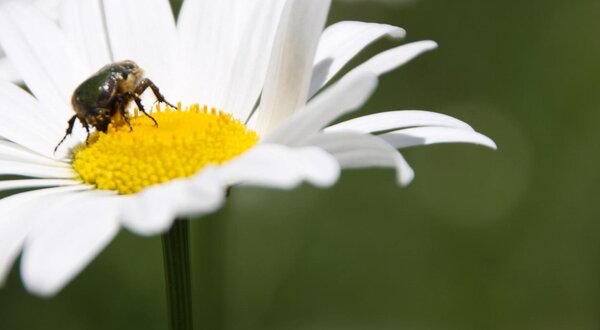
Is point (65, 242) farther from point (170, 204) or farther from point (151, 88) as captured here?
point (151, 88)

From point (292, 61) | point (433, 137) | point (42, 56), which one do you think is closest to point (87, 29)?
point (42, 56)

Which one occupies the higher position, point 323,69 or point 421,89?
point 323,69

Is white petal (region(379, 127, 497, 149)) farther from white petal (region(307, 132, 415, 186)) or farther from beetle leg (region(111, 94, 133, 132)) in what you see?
beetle leg (region(111, 94, 133, 132))

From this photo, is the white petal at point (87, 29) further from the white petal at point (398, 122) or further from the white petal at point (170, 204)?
the white petal at point (170, 204)

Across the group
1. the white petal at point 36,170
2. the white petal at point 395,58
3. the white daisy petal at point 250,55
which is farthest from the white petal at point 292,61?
the white petal at point 36,170

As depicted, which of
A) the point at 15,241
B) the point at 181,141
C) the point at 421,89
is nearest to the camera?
the point at 15,241

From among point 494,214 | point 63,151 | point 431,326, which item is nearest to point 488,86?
point 494,214

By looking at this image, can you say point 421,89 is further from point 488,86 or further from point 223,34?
point 223,34

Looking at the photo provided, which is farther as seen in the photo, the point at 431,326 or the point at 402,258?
the point at 402,258

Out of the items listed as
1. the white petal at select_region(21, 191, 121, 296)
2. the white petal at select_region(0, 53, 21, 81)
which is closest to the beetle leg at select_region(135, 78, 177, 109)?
the white petal at select_region(0, 53, 21, 81)
